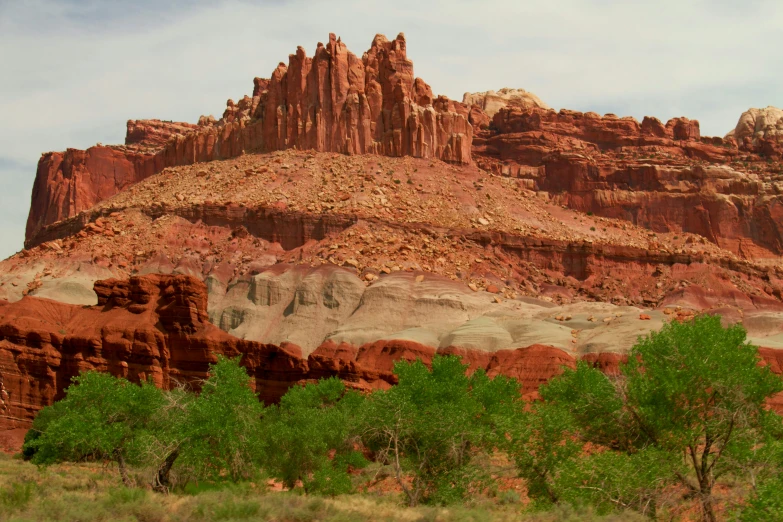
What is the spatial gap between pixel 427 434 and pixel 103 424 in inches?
513

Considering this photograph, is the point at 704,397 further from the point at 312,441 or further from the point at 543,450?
the point at 312,441

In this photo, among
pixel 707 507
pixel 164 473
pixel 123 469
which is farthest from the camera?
pixel 123 469

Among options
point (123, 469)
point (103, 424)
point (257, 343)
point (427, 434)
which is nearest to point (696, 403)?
point (427, 434)

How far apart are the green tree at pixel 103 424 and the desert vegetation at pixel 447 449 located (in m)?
0.09

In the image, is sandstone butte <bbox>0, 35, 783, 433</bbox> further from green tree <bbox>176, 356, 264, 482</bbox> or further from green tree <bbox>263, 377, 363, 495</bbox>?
green tree <bbox>176, 356, 264, 482</bbox>

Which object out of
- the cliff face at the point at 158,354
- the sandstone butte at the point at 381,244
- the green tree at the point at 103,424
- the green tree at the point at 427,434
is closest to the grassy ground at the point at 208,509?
the green tree at the point at 427,434

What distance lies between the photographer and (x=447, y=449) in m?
34.5

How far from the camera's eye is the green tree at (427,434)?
110 feet

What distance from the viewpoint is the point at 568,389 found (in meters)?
40.7

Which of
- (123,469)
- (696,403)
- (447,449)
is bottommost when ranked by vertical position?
(123,469)

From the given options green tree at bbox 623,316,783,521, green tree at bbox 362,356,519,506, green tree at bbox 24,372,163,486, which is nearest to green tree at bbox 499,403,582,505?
green tree at bbox 362,356,519,506

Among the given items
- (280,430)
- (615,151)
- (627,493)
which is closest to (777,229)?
(615,151)

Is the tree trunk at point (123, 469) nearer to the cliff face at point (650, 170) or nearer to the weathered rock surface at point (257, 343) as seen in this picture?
the weathered rock surface at point (257, 343)

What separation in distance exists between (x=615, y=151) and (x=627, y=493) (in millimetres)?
99057
